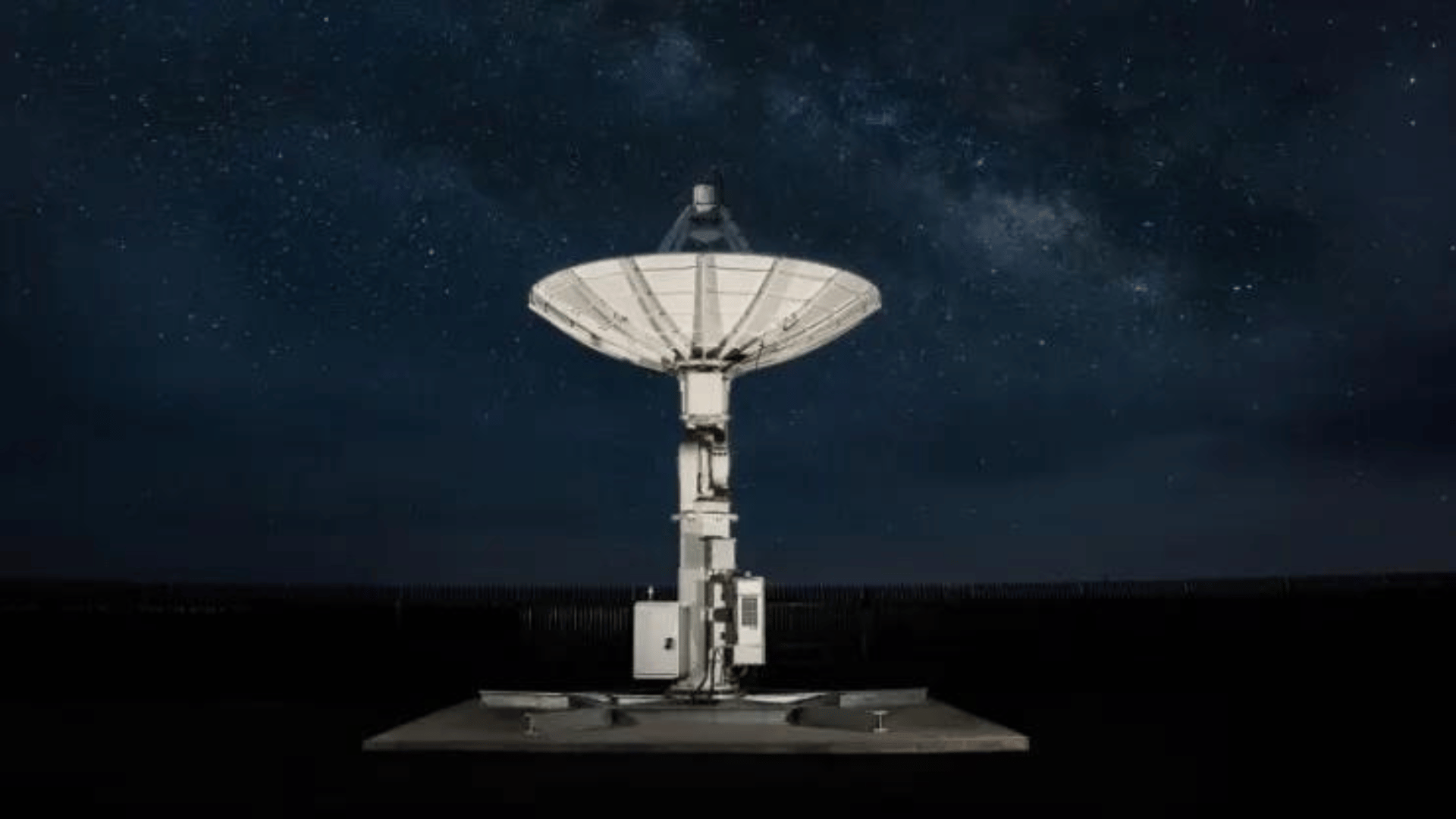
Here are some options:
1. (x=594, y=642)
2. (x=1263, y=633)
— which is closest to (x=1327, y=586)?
(x=1263, y=633)

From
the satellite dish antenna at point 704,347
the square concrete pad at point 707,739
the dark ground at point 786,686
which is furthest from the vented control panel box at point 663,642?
the dark ground at point 786,686

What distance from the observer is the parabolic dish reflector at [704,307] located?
16.2m

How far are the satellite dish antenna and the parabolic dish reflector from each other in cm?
1

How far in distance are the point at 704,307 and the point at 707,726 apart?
4.83 metres

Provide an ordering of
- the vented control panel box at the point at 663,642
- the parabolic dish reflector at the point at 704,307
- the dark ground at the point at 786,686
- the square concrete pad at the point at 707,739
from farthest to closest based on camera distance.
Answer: the parabolic dish reflector at the point at 704,307, the vented control panel box at the point at 663,642, the square concrete pad at the point at 707,739, the dark ground at the point at 786,686

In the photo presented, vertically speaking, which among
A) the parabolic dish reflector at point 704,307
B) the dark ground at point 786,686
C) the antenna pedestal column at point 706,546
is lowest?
the dark ground at point 786,686

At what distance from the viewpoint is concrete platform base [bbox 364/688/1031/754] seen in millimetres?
Result: 12445

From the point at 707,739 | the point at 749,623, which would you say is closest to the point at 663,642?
the point at 749,623

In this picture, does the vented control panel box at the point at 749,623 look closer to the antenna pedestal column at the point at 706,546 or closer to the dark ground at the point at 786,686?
the antenna pedestal column at the point at 706,546

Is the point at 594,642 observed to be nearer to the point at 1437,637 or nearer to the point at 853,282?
the point at 853,282

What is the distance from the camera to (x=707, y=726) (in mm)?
13977

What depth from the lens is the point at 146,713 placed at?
17.2 metres

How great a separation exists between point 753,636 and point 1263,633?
12.9 m

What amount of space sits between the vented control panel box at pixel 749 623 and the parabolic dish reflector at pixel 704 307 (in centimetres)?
266
